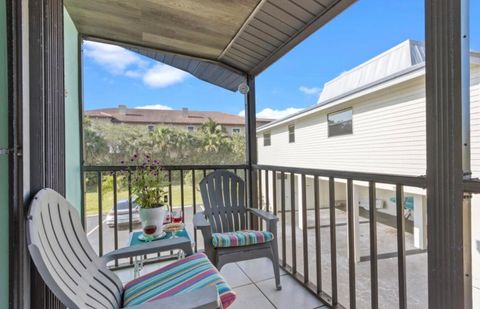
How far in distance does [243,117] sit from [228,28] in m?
1.17

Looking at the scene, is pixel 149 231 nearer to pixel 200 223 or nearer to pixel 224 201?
pixel 200 223

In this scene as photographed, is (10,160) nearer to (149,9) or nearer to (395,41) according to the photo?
(149,9)

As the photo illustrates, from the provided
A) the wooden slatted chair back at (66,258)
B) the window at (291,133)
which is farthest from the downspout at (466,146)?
the window at (291,133)

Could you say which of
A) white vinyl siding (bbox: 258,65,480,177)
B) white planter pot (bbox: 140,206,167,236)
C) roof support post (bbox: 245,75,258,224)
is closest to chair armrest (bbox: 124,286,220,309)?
white planter pot (bbox: 140,206,167,236)

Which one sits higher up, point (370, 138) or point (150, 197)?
point (370, 138)

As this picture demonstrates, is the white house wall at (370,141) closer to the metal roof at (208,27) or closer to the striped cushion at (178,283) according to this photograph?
the metal roof at (208,27)

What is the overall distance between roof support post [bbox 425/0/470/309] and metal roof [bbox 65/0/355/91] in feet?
2.79

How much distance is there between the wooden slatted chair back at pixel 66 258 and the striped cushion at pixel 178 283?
0.09 metres

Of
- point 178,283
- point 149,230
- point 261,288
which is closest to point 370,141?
point 261,288

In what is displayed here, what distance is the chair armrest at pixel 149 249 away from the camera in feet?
4.88

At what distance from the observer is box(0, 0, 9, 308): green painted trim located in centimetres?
99

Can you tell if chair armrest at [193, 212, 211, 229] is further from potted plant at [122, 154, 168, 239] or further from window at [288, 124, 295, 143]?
window at [288, 124, 295, 143]

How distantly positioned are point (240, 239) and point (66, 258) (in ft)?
4.07

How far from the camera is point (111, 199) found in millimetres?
2754
